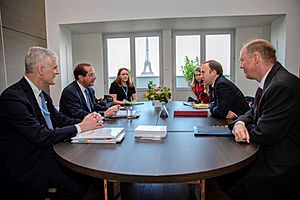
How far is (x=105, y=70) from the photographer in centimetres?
815

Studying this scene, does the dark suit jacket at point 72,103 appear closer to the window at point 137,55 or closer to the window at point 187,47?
the window at point 137,55

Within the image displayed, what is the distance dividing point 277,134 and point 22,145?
148cm

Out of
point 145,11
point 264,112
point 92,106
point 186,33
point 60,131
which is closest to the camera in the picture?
point 264,112

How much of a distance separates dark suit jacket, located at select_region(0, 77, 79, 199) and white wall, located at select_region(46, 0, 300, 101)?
15.4 ft

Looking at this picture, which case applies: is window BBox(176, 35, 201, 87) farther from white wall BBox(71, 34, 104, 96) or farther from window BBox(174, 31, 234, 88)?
white wall BBox(71, 34, 104, 96)

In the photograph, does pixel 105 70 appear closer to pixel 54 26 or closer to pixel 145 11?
pixel 54 26

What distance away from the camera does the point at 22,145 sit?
159 cm

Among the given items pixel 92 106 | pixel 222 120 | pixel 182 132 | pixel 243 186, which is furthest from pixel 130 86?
pixel 243 186

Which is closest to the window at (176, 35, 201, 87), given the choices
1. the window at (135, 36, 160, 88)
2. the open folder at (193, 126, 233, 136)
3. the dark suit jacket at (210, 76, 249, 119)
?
the window at (135, 36, 160, 88)

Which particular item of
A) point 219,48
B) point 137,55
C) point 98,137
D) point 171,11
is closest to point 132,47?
point 137,55

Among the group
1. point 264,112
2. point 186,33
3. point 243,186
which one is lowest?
point 243,186

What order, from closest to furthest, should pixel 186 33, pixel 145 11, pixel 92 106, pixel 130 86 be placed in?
pixel 92 106 → pixel 130 86 → pixel 145 11 → pixel 186 33

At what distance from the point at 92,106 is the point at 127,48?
520cm

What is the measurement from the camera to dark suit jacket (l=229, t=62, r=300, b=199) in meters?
1.45
